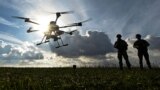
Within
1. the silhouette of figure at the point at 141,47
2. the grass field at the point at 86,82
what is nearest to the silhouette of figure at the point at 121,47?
the silhouette of figure at the point at 141,47

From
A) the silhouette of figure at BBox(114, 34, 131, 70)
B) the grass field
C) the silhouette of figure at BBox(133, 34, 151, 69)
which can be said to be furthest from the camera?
the silhouette of figure at BBox(114, 34, 131, 70)

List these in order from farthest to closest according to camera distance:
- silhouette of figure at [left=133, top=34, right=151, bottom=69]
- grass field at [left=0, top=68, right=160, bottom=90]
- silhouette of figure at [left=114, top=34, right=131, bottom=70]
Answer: silhouette of figure at [left=114, top=34, right=131, bottom=70], silhouette of figure at [left=133, top=34, right=151, bottom=69], grass field at [left=0, top=68, right=160, bottom=90]

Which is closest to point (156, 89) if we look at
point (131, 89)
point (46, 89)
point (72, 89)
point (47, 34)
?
point (131, 89)

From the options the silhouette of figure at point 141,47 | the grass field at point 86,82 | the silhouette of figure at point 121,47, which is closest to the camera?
the grass field at point 86,82

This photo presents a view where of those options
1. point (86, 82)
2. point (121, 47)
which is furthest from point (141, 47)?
point (86, 82)

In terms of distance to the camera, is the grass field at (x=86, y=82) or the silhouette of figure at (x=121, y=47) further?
the silhouette of figure at (x=121, y=47)

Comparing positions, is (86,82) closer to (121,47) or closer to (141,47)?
(141,47)

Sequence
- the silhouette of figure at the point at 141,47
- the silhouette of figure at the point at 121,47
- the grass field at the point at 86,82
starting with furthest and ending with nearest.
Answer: the silhouette of figure at the point at 121,47 → the silhouette of figure at the point at 141,47 → the grass field at the point at 86,82

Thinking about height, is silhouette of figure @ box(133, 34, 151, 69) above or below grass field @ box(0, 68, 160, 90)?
above

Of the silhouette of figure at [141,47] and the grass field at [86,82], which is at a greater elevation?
the silhouette of figure at [141,47]

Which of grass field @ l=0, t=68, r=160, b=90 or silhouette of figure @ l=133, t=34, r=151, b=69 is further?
silhouette of figure @ l=133, t=34, r=151, b=69

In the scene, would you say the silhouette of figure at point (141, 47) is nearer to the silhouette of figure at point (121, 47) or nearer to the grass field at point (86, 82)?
the silhouette of figure at point (121, 47)

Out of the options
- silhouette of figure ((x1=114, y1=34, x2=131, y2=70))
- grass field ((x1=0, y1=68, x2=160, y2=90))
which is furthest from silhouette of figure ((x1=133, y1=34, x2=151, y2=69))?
grass field ((x1=0, y1=68, x2=160, y2=90))

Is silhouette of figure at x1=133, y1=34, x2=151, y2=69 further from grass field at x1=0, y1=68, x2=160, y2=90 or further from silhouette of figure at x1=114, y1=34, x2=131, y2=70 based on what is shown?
Answer: grass field at x1=0, y1=68, x2=160, y2=90
